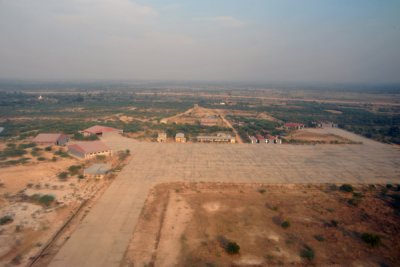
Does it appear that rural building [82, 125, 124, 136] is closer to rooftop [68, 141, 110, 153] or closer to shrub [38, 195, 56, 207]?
rooftop [68, 141, 110, 153]

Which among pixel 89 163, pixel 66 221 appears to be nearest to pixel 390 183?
pixel 66 221

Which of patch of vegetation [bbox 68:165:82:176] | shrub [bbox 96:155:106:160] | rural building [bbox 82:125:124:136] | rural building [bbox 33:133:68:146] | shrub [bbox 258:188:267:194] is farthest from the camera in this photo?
rural building [bbox 82:125:124:136]

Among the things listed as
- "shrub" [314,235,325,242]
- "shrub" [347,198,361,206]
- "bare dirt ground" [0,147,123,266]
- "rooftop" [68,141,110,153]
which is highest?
"rooftop" [68,141,110,153]

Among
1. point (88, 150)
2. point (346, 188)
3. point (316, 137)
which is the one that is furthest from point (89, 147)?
point (316, 137)

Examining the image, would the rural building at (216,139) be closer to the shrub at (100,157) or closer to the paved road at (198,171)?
the paved road at (198,171)

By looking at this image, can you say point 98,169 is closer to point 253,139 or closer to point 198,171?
point 198,171

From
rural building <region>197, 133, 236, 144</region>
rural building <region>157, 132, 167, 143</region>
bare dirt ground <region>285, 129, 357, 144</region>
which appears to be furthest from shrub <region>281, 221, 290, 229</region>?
bare dirt ground <region>285, 129, 357, 144</region>

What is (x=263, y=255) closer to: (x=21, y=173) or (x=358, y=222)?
(x=358, y=222)
